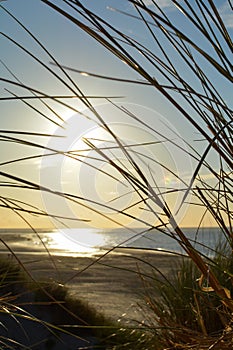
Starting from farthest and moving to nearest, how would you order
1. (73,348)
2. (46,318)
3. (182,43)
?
(46,318) < (73,348) < (182,43)

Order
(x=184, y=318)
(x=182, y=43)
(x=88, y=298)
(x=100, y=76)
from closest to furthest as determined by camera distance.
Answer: (x=100, y=76) → (x=182, y=43) → (x=184, y=318) → (x=88, y=298)

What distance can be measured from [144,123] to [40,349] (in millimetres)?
3381

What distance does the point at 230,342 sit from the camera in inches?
20.2

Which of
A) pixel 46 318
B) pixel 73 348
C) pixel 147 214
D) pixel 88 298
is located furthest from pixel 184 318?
pixel 88 298

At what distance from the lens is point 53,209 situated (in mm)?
611

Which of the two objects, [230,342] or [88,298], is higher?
[230,342]

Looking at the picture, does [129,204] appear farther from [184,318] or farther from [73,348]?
[73,348]

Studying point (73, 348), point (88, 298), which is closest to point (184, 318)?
point (73, 348)

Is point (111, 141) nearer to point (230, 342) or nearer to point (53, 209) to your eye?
→ point (53, 209)

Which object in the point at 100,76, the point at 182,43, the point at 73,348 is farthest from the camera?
the point at 73,348

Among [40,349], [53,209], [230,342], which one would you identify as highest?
[53,209]

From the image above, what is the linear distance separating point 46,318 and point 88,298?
2.36m

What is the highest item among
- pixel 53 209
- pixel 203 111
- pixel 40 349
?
pixel 203 111

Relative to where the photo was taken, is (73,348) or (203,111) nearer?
(203,111)
